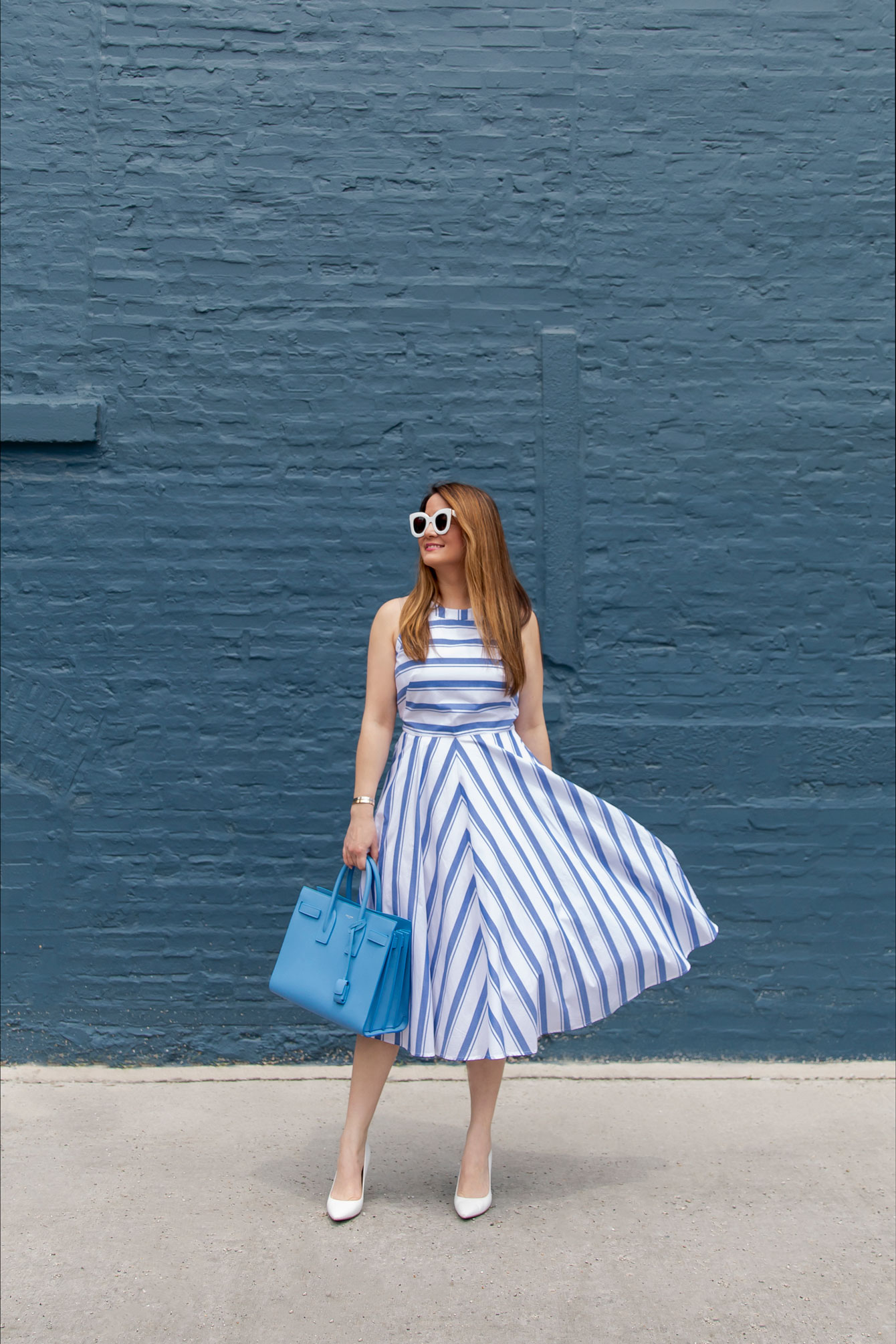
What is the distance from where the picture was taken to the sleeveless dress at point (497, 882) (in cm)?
A: 301

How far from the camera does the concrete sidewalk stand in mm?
2652

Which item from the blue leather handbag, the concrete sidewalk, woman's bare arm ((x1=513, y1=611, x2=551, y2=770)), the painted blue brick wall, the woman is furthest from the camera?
the painted blue brick wall

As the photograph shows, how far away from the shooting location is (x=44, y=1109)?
3887mm

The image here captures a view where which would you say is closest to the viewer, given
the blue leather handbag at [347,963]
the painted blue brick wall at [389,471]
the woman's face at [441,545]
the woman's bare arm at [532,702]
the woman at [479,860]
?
the blue leather handbag at [347,963]

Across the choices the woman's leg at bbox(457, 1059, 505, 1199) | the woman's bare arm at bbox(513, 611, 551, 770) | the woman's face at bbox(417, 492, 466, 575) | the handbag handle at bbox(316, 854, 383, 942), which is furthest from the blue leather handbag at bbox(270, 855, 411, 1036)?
the woman's face at bbox(417, 492, 466, 575)

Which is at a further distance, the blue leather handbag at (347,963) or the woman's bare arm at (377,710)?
the woman's bare arm at (377,710)

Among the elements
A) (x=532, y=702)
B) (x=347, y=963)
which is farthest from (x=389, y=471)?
(x=347, y=963)

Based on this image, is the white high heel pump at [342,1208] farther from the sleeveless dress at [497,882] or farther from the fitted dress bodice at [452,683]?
the fitted dress bodice at [452,683]

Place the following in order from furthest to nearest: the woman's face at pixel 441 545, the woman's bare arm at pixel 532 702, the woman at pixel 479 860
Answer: the woman's bare arm at pixel 532 702, the woman's face at pixel 441 545, the woman at pixel 479 860

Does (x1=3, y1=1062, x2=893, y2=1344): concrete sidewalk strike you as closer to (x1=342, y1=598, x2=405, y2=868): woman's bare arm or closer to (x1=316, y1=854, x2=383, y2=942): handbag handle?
(x1=316, y1=854, x2=383, y2=942): handbag handle

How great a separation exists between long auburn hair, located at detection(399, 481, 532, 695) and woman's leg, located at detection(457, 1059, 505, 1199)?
1.05 m

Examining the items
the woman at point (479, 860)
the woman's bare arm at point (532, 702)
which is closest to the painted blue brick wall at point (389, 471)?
the woman's bare arm at point (532, 702)

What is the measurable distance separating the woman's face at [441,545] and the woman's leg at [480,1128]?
54.2 inches

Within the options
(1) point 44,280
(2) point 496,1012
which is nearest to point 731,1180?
(2) point 496,1012
